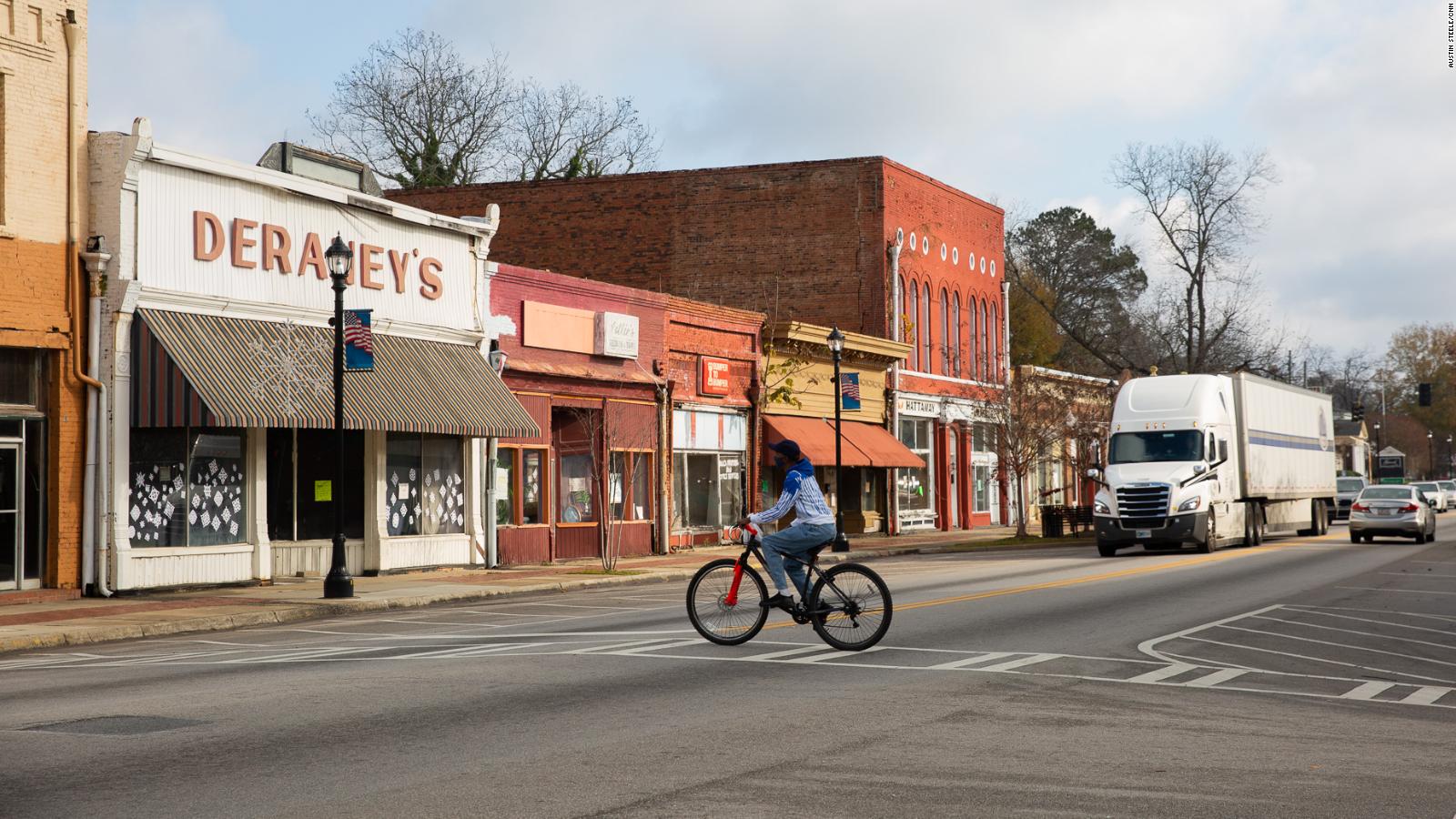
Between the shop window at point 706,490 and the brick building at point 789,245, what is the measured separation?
803 cm

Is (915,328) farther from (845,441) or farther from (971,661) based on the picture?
(971,661)

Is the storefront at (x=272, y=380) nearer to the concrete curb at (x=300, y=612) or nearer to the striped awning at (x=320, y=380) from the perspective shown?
the striped awning at (x=320, y=380)

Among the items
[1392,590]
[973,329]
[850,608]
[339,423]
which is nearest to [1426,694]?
[850,608]

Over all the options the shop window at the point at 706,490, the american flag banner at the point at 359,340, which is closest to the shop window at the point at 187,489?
the american flag banner at the point at 359,340

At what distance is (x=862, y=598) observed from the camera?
44.7ft

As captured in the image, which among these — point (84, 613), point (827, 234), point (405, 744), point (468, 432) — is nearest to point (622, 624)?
point (84, 613)

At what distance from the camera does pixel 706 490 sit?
3725 centimetres

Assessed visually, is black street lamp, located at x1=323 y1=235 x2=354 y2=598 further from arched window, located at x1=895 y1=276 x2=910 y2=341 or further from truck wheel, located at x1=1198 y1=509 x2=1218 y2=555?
arched window, located at x1=895 y1=276 x2=910 y2=341

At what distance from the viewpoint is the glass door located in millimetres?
20688

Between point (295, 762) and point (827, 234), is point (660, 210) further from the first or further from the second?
point (295, 762)

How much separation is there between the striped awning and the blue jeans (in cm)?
1098

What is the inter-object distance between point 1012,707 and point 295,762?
4803 mm

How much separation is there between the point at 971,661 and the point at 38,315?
14.7 m

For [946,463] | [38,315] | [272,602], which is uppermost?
[38,315]
